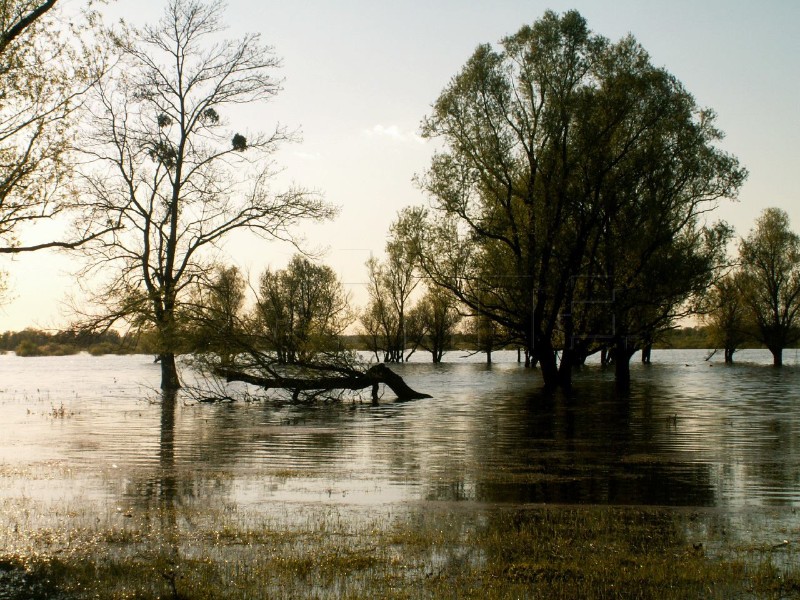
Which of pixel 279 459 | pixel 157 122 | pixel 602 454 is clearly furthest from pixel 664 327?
pixel 279 459

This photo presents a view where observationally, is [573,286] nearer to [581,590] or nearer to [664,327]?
[664,327]

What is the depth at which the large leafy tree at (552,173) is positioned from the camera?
41250 millimetres

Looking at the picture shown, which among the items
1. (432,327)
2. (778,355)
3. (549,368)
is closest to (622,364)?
(549,368)

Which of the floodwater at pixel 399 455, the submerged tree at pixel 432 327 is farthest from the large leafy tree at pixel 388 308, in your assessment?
the floodwater at pixel 399 455

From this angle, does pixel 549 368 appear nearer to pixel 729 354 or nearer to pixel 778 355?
→ pixel 778 355

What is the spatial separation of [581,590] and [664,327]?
153ft

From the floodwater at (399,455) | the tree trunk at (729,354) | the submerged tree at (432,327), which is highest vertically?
the submerged tree at (432,327)

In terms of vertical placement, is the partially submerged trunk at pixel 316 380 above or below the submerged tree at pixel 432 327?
below

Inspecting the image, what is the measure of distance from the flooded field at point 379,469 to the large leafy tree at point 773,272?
207 ft

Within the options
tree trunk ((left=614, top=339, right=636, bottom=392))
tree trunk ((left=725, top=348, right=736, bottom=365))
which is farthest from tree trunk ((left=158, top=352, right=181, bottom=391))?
tree trunk ((left=725, top=348, right=736, bottom=365))

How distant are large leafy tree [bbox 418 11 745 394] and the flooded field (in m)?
10.6

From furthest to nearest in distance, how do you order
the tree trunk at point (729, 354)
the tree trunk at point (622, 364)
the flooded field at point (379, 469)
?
the tree trunk at point (729, 354) < the tree trunk at point (622, 364) < the flooded field at point (379, 469)

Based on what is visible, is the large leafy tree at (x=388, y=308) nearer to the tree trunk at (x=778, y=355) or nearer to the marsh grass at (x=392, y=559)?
the tree trunk at (x=778, y=355)

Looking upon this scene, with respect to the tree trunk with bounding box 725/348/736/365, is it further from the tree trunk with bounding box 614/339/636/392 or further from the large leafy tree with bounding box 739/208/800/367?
the tree trunk with bounding box 614/339/636/392
